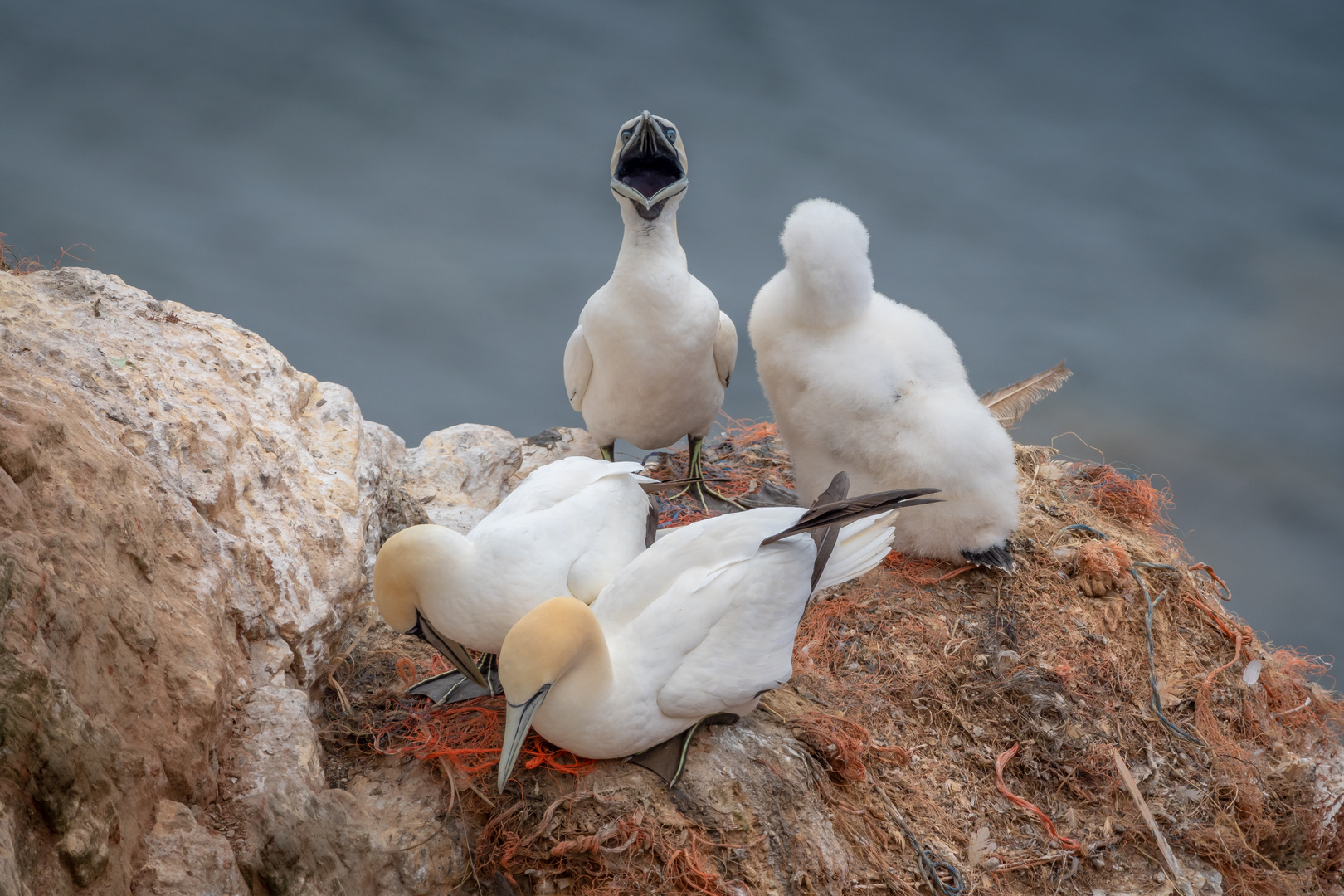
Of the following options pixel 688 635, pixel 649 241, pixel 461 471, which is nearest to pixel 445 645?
pixel 688 635

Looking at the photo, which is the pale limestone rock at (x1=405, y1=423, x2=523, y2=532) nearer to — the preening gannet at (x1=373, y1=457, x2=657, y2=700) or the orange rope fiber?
the preening gannet at (x1=373, y1=457, x2=657, y2=700)

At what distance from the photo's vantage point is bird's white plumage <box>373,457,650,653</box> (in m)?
2.61

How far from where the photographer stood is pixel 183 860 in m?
1.76

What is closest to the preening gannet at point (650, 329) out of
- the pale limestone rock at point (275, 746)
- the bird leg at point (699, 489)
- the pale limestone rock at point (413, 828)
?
the bird leg at point (699, 489)

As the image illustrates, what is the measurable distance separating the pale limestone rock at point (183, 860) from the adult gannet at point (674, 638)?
0.58m

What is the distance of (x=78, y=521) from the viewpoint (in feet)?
6.25

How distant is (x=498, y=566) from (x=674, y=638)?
54 cm

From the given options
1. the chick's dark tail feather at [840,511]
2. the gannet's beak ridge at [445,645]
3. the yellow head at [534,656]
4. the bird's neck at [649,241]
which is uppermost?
the bird's neck at [649,241]

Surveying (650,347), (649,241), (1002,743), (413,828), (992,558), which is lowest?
(413,828)

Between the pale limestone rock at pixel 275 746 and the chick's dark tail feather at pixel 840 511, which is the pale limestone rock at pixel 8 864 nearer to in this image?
the pale limestone rock at pixel 275 746

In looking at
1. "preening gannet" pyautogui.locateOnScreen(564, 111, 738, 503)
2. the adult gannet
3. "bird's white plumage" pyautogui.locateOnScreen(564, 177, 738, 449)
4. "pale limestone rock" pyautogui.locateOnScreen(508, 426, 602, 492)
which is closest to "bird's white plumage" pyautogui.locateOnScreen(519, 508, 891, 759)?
the adult gannet

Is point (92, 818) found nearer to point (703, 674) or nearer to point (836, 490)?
point (703, 674)

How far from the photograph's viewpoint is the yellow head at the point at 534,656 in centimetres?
222

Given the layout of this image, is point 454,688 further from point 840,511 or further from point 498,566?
point 840,511
